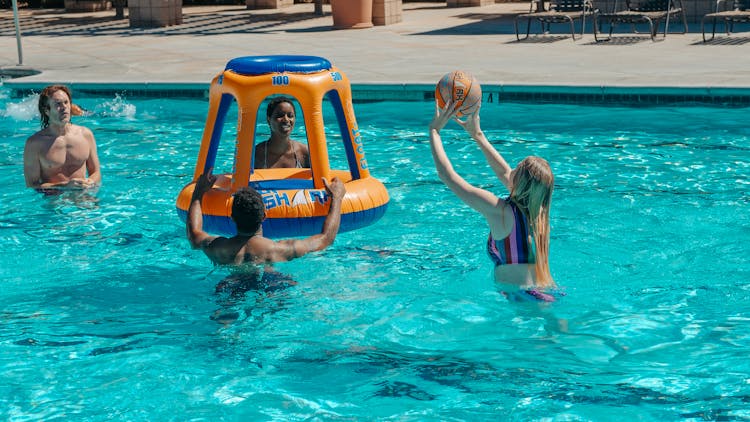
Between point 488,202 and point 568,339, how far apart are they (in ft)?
3.23

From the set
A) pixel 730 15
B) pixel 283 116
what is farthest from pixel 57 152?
pixel 730 15

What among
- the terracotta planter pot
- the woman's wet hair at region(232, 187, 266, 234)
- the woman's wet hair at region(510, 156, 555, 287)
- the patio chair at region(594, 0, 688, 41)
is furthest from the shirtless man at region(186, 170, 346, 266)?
the terracotta planter pot

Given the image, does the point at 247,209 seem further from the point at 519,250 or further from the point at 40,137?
the point at 40,137

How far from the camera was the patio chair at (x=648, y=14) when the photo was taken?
53.5ft

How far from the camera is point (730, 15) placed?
15734 millimetres

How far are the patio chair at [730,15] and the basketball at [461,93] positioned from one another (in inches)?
416

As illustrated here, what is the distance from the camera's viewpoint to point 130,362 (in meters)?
5.68

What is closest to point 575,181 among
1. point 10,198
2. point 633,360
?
point 633,360

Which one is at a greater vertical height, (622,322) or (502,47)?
(502,47)

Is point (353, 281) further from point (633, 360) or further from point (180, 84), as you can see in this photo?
point (180, 84)

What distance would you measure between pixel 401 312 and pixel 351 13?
14.1 metres

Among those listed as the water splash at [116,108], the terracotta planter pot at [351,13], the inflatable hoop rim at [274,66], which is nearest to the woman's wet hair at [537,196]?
the inflatable hoop rim at [274,66]

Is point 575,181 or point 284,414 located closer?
point 284,414

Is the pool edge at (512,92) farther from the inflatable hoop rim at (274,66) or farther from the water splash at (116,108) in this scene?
the inflatable hoop rim at (274,66)
